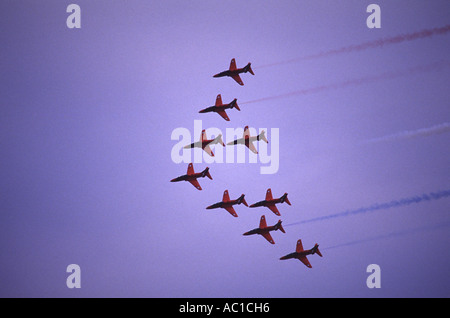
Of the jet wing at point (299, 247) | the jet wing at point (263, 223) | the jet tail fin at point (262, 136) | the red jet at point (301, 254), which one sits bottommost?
the red jet at point (301, 254)

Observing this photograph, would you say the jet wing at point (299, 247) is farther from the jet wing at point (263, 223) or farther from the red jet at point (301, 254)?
the jet wing at point (263, 223)

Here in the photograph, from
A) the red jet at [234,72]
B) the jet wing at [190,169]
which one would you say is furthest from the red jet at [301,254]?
the red jet at [234,72]

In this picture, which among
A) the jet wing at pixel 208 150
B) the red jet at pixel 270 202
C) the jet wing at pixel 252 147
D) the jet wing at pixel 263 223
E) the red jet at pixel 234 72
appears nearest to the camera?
the red jet at pixel 234 72

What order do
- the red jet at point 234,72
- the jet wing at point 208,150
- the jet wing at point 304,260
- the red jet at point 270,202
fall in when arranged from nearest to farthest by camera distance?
the red jet at point 234,72 < the jet wing at point 208,150 < the red jet at point 270,202 < the jet wing at point 304,260

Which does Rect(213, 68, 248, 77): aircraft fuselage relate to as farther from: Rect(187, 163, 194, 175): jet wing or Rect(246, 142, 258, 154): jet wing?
Rect(187, 163, 194, 175): jet wing

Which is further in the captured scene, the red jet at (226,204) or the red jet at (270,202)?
the red jet at (226,204)

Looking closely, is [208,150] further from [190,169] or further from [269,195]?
[269,195]

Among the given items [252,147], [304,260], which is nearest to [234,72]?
[252,147]

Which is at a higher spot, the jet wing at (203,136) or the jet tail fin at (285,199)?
the jet wing at (203,136)
